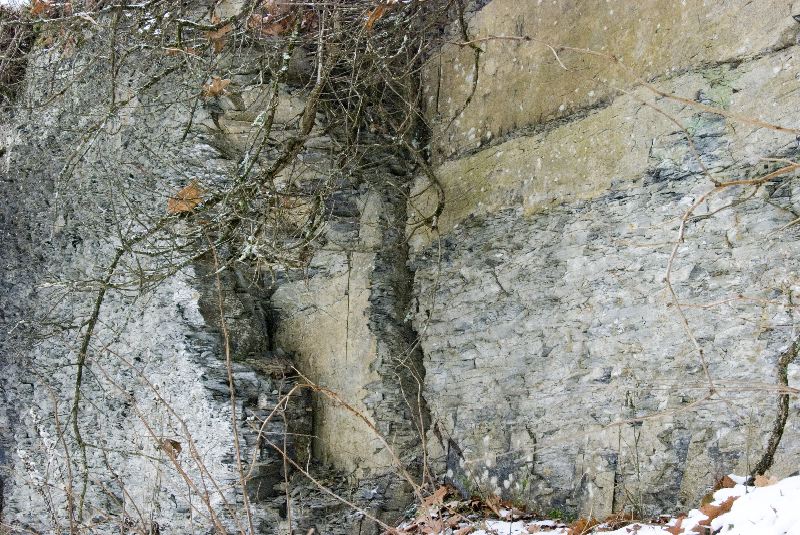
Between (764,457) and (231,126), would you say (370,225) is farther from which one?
(764,457)

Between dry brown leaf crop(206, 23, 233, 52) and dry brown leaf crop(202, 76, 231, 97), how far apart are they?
0.16 metres

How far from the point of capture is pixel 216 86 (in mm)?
4367

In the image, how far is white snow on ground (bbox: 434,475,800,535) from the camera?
96.3 inches

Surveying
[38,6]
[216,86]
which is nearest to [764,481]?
[216,86]

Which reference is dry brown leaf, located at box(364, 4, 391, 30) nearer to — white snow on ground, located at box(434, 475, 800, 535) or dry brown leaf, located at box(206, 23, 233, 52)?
dry brown leaf, located at box(206, 23, 233, 52)

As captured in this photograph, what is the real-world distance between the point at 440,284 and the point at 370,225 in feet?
1.82

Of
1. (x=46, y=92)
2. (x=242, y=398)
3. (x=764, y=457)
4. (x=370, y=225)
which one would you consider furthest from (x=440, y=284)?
(x=46, y=92)

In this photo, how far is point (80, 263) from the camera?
5.18m

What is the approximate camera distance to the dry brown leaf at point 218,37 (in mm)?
4309

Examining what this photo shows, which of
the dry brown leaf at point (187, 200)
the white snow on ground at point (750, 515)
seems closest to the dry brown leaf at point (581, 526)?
the white snow on ground at point (750, 515)

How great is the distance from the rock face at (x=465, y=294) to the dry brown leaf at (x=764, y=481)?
13cm

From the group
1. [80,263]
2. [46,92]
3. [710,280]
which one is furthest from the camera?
[46,92]

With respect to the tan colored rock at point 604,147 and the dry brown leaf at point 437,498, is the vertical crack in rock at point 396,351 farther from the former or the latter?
the dry brown leaf at point 437,498

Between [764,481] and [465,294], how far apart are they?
6.02 feet
